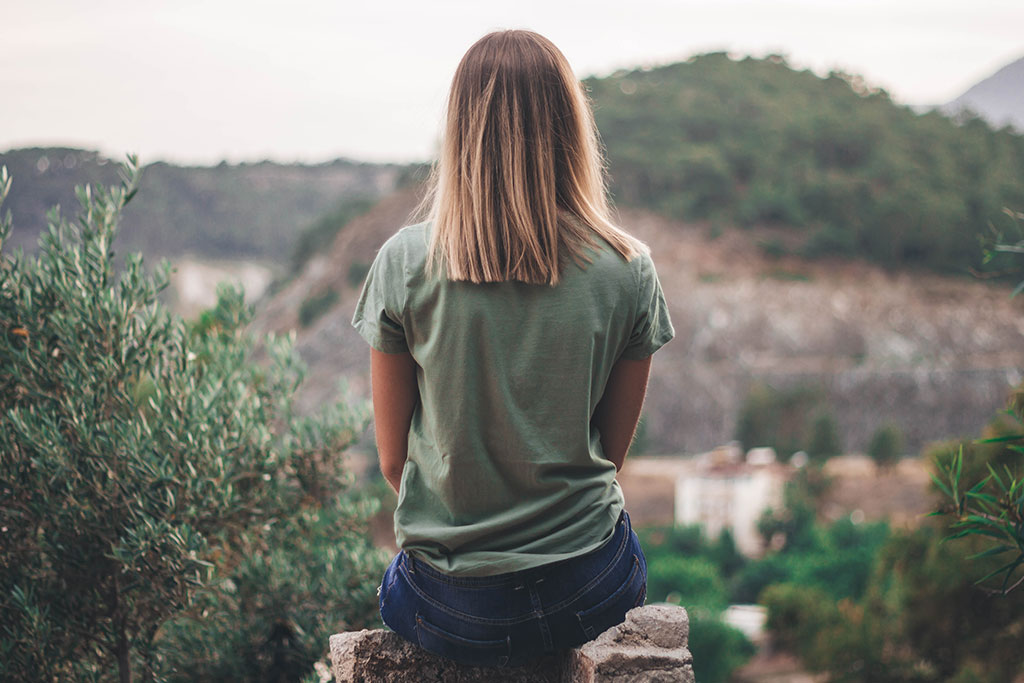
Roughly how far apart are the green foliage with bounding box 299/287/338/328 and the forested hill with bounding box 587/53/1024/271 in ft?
63.4

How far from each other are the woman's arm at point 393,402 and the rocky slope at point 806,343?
39445 mm

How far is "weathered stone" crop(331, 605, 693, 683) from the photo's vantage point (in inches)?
79.0

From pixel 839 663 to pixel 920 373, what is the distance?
3625 cm

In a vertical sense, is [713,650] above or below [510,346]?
below

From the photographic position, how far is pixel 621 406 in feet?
6.40

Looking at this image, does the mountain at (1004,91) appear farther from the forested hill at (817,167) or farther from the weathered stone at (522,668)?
the forested hill at (817,167)

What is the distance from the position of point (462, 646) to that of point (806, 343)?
49.8 metres

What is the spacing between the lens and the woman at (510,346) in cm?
169

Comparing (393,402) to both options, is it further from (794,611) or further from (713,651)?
(794,611)

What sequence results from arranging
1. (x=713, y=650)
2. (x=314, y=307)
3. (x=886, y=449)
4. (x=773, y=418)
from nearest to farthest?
1. (x=713, y=650)
2. (x=886, y=449)
3. (x=773, y=418)
4. (x=314, y=307)

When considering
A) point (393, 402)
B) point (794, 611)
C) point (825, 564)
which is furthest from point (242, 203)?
point (393, 402)

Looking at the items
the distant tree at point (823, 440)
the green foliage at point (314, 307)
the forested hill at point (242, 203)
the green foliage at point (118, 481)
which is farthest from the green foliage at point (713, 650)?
the green foliage at point (314, 307)

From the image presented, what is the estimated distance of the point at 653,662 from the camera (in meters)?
2.08

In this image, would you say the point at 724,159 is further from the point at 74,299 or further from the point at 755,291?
the point at 74,299
